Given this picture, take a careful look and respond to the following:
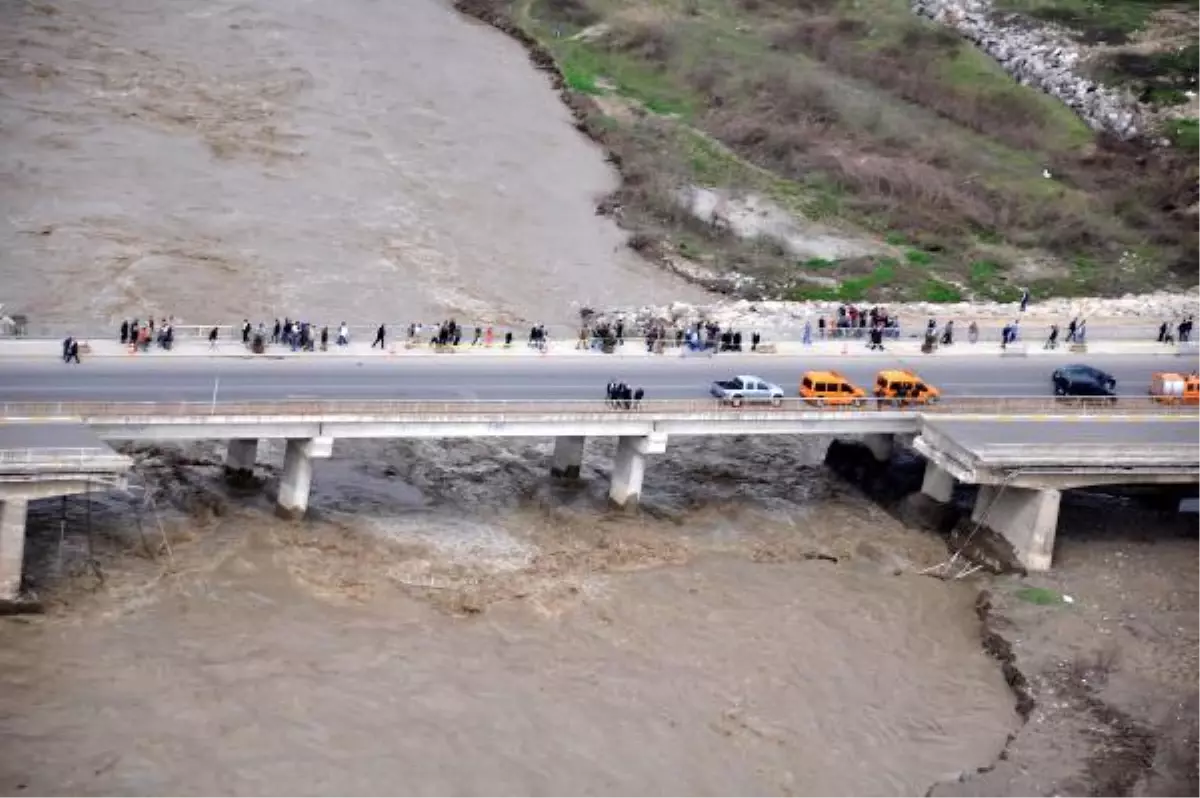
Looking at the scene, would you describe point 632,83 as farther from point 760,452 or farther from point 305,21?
point 760,452

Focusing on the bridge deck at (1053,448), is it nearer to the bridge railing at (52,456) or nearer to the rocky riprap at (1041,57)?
the bridge railing at (52,456)

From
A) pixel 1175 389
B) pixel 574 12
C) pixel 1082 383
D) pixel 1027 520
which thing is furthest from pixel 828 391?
pixel 574 12

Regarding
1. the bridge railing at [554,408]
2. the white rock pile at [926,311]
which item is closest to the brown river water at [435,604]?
the bridge railing at [554,408]

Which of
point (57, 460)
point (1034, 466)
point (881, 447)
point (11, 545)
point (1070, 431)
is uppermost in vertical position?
point (1070, 431)

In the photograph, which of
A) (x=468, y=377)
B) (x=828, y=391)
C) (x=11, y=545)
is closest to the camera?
(x=11, y=545)

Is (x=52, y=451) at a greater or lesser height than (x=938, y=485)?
lesser

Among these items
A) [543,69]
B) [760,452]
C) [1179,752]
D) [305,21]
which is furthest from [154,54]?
[1179,752]

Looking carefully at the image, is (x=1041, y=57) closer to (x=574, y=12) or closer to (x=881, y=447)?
(x=574, y=12)
